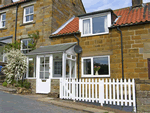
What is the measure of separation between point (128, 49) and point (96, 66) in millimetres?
2301

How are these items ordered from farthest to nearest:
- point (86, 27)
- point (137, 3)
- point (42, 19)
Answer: point (42, 19), point (137, 3), point (86, 27)

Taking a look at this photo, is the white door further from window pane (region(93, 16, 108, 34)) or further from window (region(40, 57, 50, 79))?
window pane (region(93, 16, 108, 34))

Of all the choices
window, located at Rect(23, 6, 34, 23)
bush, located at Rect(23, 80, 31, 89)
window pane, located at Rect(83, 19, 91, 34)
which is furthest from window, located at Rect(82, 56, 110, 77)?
window, located at Rect(23, 6, 34, 23)

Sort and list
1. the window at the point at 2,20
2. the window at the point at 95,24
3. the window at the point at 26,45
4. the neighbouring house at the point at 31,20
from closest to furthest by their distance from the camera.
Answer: the window at the point at 95,24 → the neighbouring house at the point at 31,20 → the window at the point at 26,45 → the window at the point at 2,20

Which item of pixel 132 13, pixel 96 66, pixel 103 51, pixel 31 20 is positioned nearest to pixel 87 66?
pixel 96 66

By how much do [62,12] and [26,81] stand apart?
7248mm

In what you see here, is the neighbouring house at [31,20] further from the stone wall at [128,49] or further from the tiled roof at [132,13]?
the tiled roof at [132,13]

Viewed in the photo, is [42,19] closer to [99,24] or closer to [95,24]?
[95,24]

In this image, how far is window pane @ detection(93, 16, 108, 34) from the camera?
35.9 ft

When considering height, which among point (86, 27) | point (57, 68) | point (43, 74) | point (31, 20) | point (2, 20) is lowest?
point (43, 74)

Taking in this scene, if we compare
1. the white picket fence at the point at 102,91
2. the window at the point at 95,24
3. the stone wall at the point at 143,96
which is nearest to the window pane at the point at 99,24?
the window at the point at 95,24

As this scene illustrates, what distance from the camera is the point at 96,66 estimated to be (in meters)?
10.8

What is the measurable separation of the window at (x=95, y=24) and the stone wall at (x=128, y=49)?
1.40ft

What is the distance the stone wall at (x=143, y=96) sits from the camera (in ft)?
21.5
